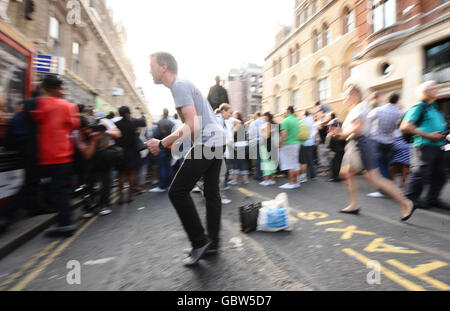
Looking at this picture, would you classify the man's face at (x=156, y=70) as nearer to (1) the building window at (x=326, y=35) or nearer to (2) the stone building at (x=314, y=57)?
(2) the stone building at (x=314, y=57)

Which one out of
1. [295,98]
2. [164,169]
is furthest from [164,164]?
[295,98]

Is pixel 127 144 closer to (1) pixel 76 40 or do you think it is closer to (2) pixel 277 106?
(1) pixel 76 40

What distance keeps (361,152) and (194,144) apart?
2.57m

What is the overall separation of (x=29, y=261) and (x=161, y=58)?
2.62 m

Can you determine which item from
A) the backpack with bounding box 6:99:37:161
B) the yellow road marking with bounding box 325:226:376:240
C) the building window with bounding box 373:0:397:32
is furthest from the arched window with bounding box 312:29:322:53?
the backpack with bounding box 6:99:37:161

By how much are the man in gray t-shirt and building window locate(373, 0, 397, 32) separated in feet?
49.7

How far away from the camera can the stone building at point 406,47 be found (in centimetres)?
1113

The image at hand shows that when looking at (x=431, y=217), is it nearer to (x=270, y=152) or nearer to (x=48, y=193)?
(x=270, y=152)

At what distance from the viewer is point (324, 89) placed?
20.3 m

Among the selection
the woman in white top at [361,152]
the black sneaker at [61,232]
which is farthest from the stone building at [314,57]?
the black sneaker at [61,232]

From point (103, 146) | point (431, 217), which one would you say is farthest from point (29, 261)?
point (431, 217)

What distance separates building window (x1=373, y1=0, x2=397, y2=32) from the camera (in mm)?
13125

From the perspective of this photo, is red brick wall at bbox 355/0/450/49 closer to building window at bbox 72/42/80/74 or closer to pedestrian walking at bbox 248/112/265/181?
pedestrian walking at bbox 248/112/265/181
